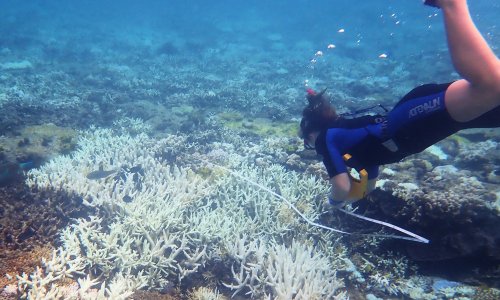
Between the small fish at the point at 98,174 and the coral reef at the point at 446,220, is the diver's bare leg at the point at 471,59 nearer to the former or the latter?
the coral reef at the point at 446,220

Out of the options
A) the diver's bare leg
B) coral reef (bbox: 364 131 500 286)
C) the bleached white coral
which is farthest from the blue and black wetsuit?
coral reef (bbox: 364 131 500 286)

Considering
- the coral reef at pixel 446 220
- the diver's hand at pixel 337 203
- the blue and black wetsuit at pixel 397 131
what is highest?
the blue and black wetsuit at pixel 397 131

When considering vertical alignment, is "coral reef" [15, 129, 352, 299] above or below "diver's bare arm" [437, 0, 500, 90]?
below

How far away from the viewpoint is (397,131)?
3.08 m

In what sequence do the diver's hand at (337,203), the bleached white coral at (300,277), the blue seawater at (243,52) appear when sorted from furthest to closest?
the blue seawater at (243,52) < the bleached white coral at (300,277) < the diver's hand at (337,203)

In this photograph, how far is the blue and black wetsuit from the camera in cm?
271

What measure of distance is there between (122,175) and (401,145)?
6.02 m

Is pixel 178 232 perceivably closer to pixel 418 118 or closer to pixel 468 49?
pixel 418 118

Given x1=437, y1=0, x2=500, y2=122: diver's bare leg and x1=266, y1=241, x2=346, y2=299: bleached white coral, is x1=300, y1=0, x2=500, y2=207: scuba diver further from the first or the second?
x1=266, y1=241, x2=346, y2=299: bleached white coral

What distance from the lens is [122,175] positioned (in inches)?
277

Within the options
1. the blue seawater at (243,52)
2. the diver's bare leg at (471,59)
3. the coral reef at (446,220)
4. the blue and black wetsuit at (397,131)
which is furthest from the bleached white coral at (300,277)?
the blue seawater at (243,52)

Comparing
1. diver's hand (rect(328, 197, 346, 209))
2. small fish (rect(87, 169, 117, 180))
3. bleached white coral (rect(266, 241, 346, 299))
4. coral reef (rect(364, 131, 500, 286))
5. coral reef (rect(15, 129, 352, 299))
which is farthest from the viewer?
small fish (rect(87, 169, 117, 180))

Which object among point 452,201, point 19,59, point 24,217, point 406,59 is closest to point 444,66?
point 406,59

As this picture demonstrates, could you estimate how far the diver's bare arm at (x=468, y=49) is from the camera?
2.10 metres
